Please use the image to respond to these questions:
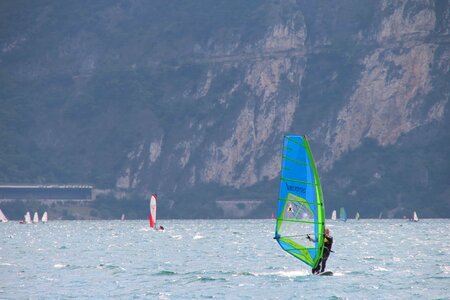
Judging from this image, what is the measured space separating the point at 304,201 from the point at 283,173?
1765mm

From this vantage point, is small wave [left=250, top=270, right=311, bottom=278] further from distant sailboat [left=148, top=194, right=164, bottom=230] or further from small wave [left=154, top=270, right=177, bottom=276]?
distant sailboat [left=148, top=194, right=164, bottom=230]

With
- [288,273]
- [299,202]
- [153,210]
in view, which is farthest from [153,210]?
[299,202]

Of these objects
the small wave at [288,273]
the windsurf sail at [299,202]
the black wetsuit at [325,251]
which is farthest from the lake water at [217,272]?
the windsurf sail at [299,202]

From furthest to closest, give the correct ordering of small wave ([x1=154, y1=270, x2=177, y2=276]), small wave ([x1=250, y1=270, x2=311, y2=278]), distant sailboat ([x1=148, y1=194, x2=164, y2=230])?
distant sailboat ([x1=148, y1=194, x2=164, y2=230]) → small wave ([x1=154, y1=270, x2=177, y2=276]) → small wave ([x1=250, y1=270, x2=311, y2=278])

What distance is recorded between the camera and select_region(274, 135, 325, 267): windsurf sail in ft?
218

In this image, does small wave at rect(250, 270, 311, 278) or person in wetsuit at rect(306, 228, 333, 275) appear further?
small wave at rect(250, 270, 311, 278)

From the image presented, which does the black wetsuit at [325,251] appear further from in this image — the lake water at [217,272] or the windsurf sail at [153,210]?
the windsurf sail at [153,210]

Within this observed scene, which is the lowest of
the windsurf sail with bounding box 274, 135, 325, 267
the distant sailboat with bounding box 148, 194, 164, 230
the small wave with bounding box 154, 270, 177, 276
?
the small wave with bounding box 154, 270, 177, 276

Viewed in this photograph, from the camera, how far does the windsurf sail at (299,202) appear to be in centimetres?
6656

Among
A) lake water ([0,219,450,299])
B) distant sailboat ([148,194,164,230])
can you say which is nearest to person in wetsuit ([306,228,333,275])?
lake water ([0,219,450,299])

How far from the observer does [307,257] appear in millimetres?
69312

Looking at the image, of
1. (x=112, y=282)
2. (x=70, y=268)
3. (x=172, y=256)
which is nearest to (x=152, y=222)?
(x=172, y=256)

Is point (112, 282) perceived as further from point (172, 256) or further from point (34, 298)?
point (172, 256)

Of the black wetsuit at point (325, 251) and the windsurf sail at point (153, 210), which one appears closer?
the black wetsuit at point (325, 251)
